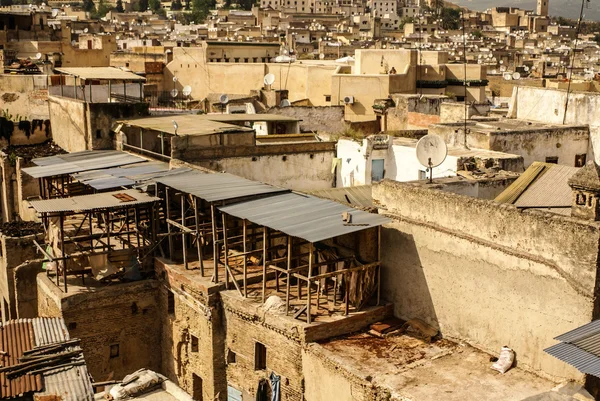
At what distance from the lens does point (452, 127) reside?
75.8 ft

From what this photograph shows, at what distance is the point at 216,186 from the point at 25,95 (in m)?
16.7

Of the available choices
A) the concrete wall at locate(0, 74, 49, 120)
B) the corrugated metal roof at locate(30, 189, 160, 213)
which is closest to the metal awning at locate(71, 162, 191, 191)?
the corrugated metal roof at locate(30, 189, 160, 213)

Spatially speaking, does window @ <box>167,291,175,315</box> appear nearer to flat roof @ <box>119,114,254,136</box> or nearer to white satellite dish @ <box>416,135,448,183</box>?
flat roof @ <box>119,114,254,136</box>

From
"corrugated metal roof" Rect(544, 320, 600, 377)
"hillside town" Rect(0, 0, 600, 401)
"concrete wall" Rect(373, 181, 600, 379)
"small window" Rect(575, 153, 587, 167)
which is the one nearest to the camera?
"corrugated metal roof" Rect(544, 320, 600, 377)

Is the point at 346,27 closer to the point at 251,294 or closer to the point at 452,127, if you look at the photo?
the point at 452,127

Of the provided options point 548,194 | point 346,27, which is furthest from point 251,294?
point 346,27

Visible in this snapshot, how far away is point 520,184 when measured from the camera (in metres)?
16.0

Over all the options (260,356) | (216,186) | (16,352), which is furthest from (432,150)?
(16,352)

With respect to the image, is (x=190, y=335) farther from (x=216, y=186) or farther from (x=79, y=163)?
(x=79, y=163)

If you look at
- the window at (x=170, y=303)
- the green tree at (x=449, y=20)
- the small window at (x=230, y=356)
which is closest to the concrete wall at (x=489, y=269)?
the small window at (x=230, y=356)

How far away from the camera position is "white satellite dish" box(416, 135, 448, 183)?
1590 centimetres

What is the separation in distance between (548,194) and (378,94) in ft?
63.2

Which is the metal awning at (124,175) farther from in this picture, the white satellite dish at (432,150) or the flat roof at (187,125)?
the white satellite dish at (432,150)

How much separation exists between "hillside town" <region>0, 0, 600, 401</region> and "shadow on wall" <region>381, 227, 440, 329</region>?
0.13ft
